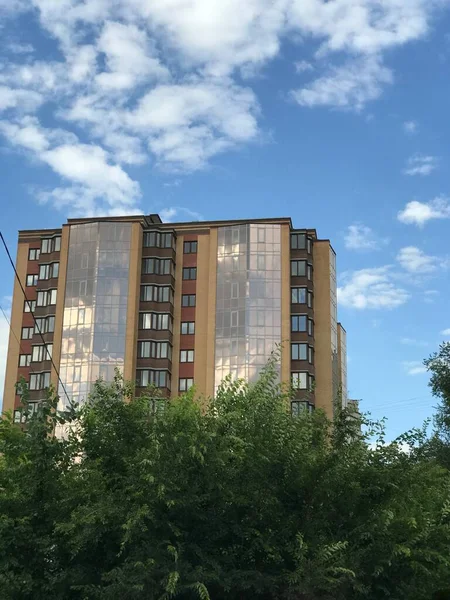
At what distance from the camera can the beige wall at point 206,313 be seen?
6394 cm

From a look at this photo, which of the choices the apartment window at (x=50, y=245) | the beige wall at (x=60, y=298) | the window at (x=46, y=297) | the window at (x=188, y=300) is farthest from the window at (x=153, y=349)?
the apartment window at (x=50, y=245)

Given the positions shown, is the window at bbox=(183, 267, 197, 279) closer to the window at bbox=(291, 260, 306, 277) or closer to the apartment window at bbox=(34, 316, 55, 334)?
the window at bbox=(291, 260, 306, 277)

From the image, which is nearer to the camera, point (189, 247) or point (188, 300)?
point (188, 300)

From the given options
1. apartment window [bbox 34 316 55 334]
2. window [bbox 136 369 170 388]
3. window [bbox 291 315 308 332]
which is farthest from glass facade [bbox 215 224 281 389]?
apartment window [bbox 34 316 55 334]

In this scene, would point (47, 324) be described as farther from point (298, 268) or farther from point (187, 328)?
point (298, 268)

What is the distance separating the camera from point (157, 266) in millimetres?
67750

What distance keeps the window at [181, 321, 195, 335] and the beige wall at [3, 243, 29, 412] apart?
47.4ft

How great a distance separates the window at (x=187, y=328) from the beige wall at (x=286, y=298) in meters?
7.88

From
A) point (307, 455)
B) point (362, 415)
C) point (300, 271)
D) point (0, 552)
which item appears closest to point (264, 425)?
point (307, 455)

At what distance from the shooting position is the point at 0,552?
43.4 ft

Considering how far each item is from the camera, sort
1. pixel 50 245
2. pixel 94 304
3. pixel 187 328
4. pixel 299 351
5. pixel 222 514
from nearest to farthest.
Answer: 1. pixel 222 514
2. pixel 299 351
3. pixel 94 304
4. pixel 187 328
5. pixel 50 245

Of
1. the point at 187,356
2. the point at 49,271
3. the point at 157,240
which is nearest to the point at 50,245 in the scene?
the point at 49,271

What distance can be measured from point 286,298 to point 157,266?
1172 centimetres

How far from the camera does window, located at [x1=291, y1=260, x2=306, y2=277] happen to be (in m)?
66.2
